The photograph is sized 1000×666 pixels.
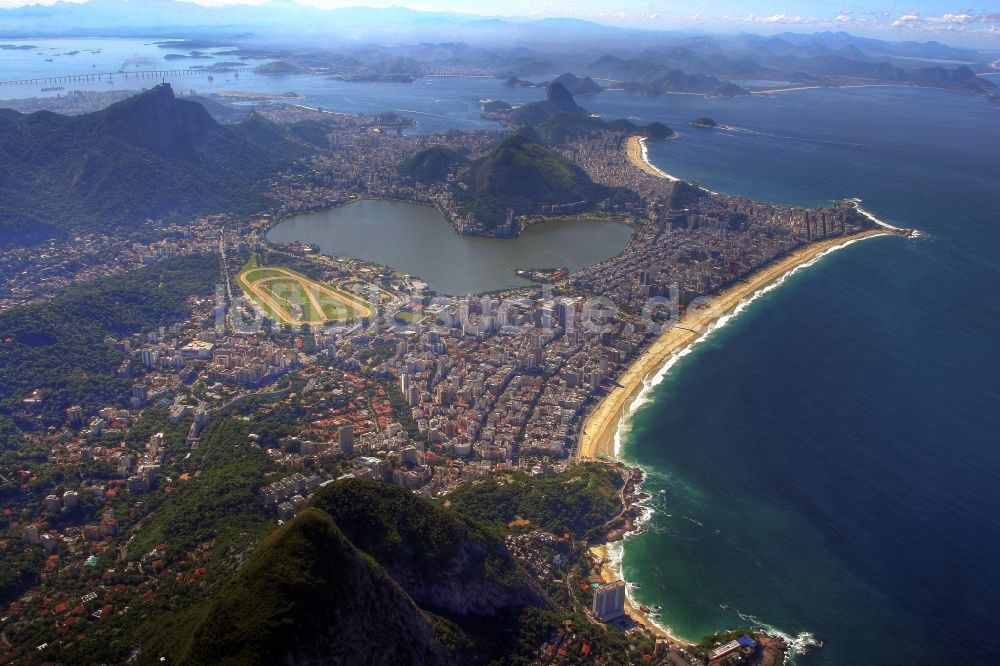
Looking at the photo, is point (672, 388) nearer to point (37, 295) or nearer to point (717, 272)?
point (717, 272)

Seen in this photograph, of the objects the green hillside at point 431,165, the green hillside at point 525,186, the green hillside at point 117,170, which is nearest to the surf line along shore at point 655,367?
the green hillside at point 525,186

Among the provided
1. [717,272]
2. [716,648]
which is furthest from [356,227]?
[716,648]

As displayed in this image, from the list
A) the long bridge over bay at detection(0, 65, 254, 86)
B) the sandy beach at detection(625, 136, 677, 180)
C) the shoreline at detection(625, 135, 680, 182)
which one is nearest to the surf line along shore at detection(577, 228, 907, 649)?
the shoreline at detection(625, 135, 680, 182)

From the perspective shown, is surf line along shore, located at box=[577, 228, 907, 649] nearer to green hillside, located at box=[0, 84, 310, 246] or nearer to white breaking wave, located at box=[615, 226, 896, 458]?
white breaking wave, located at box=[615, 226, 896, 458]

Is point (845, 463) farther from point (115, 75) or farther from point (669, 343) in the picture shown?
point (115, 75)

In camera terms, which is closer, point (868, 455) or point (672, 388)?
point (868, 455)
